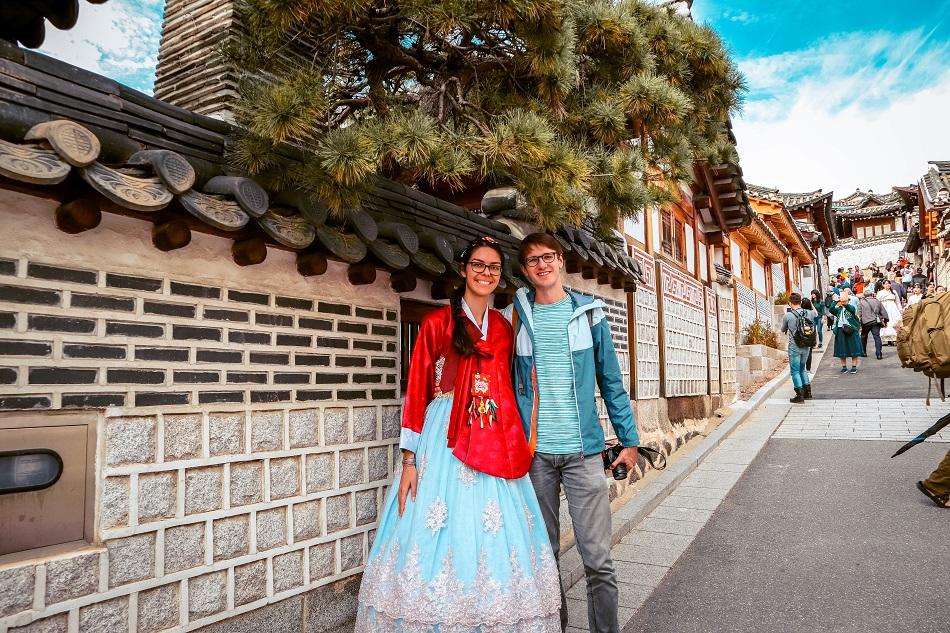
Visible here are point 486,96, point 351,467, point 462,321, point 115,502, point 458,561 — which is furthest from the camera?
point 486,96

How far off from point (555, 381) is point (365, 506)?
4.87 ft

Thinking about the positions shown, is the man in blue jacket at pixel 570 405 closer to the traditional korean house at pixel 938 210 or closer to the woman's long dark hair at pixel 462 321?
the woman's long dark hair at pixel 462 321

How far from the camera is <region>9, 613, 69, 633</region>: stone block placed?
89.9 inches

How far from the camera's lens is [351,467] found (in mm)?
3779

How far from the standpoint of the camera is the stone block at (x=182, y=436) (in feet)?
9.25

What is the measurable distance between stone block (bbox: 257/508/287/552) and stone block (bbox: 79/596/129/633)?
70cm

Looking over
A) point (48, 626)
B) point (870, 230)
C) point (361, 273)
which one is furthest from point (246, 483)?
point (870, 230)

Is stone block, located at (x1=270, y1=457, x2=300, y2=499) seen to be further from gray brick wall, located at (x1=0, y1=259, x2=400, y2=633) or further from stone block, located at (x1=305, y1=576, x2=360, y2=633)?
stone block, located at (x1=305, y1=576, x2=360, y2=633)

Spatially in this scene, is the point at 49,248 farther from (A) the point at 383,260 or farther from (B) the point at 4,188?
(A) the point at 383,260

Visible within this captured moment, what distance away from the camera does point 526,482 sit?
3432 mm

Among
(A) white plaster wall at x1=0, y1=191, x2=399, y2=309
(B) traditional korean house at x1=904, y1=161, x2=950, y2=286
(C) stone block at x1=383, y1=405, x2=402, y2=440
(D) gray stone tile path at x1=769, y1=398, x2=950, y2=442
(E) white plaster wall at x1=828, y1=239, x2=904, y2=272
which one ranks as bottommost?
(D) gray stone tile path at x1=769, y1=398, x2=950, y2=442

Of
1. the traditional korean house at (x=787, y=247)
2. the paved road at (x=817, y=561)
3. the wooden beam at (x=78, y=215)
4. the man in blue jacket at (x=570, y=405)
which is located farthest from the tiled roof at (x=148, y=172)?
the traditional korean house at (x=787, y=247)

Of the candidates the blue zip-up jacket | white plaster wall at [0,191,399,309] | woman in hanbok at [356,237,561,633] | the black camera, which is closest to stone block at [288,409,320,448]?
woman in hanbok at [356,237,561,633]

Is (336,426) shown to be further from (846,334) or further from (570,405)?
(846,334)
